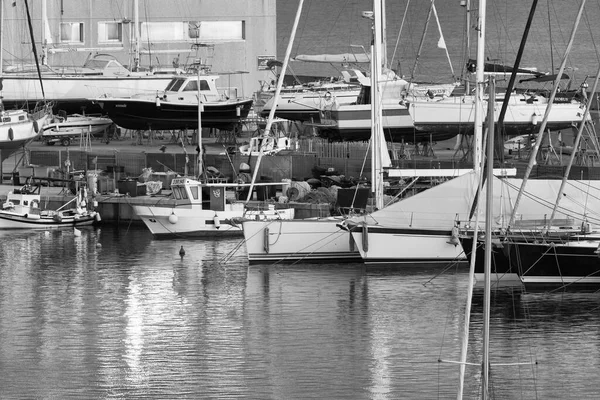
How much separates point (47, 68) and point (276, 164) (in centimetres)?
1391

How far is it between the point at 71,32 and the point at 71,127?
7430 millimetres

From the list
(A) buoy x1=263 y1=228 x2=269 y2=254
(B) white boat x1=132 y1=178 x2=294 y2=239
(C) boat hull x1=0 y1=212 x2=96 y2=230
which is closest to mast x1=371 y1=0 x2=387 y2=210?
(A) buoy x1=263 y1=228 x2=269 y2=254

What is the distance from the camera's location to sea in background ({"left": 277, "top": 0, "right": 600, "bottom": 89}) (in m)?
105

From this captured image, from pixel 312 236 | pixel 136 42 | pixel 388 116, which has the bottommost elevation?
pixel 312 236

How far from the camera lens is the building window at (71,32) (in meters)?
54.7

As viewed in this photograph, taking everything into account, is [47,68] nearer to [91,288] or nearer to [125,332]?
[91,288]

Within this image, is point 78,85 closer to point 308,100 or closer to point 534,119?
point 308,100

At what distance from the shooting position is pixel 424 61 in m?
108

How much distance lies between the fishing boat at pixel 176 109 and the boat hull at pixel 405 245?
692 inches

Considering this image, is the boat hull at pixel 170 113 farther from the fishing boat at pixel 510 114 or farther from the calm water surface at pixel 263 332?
the calm water surface at pixel 263 332

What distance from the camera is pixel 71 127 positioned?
48.6 m

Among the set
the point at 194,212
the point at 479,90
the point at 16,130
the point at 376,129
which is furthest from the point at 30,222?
the point at 479,90

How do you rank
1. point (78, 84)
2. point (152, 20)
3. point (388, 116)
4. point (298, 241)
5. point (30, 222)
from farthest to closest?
point (152, 20) → point (78, 84) → point (388, 116) → point (30, 222) → point (298, 241)

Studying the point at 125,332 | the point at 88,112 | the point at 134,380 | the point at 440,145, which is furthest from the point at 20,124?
the point at 134,380
